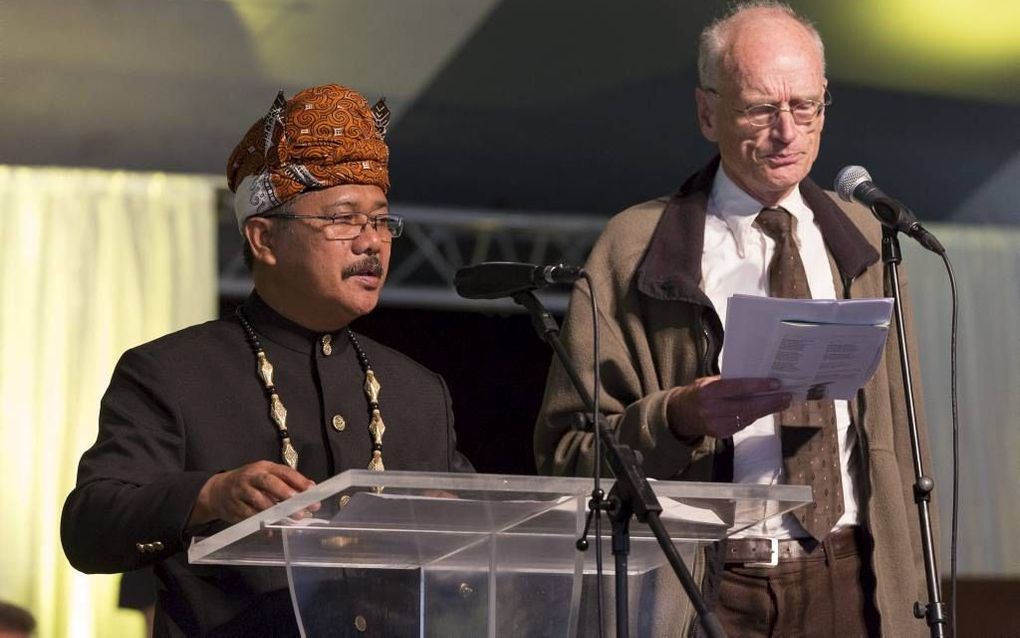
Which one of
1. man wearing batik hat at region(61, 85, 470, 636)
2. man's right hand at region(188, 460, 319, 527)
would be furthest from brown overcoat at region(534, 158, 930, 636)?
man's right hand at region(188, 460, 319, 527)

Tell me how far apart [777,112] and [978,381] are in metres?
6.07

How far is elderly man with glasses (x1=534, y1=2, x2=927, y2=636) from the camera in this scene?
10.2 ft

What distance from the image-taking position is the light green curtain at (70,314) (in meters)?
7.04

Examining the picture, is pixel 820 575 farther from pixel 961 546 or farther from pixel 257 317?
pixel 961 546

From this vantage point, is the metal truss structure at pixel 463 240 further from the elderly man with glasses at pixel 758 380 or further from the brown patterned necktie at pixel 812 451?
the brown patterned necktie at pixel 812 451

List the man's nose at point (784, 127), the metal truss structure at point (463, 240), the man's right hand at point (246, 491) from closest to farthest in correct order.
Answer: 1. the man's right hand at point (246, 491)
2. the man's nose at point (784, 127)
3. the metal truss structure at point (463, 240)

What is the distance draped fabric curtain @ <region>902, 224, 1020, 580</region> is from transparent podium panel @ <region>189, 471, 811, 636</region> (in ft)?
21.1

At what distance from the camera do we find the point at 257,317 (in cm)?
321

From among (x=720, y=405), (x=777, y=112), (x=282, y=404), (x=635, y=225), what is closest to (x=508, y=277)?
(x=720, y=405)

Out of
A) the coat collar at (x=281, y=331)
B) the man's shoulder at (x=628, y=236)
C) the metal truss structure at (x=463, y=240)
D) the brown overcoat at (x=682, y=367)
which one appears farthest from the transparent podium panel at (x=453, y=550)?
the metal truss structure at (x=463, y=240)

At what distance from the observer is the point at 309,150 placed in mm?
3121

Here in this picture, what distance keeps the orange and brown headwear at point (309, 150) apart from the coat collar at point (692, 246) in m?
0.60

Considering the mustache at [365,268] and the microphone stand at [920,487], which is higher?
the mustache at [365,268]

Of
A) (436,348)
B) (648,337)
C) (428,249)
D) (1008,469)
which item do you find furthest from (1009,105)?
(648,337)
